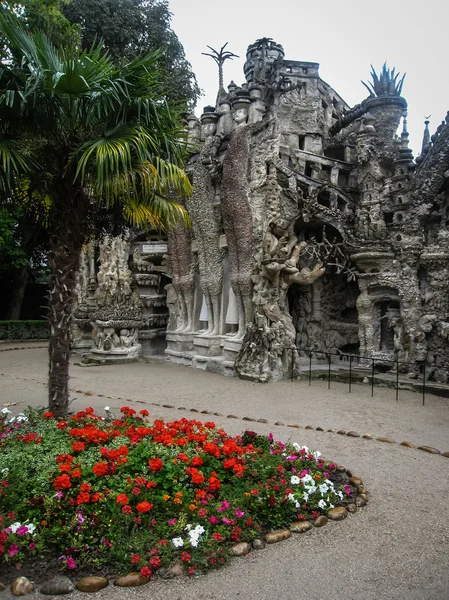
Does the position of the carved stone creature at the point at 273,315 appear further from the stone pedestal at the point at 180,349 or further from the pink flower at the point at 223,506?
the pink flower at the point at 223,506

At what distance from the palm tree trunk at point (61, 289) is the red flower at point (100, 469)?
3.09 meters

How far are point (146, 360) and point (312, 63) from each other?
12.6 meters

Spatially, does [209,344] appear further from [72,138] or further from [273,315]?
[72,138]

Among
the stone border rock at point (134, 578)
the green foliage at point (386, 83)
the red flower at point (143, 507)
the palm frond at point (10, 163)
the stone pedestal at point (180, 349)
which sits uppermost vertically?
the green foliage at point (386, 83)

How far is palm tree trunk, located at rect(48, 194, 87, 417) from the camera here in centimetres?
716

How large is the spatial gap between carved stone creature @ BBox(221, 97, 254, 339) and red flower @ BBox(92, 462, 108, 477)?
29.7 ft

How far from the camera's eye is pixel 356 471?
19.1 feet

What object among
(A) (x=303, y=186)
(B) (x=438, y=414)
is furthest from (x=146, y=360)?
(B) (x=438, y=414)

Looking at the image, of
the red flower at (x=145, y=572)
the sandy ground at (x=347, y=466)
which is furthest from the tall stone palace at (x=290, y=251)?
the red flower at (x=145, y=572)

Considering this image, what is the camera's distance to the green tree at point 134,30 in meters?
23.8

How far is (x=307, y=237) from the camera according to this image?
1652 cm

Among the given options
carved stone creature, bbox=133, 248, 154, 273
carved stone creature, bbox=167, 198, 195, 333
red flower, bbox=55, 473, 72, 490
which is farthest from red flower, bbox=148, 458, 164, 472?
carved stone creature, bbox=133, 248, 154, 273

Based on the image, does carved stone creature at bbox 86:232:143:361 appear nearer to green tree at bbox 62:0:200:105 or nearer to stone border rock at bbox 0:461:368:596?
green tree at bbox 62:0:200:105

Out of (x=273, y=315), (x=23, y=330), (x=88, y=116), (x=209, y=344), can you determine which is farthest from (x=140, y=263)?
(x=88, y=116)
